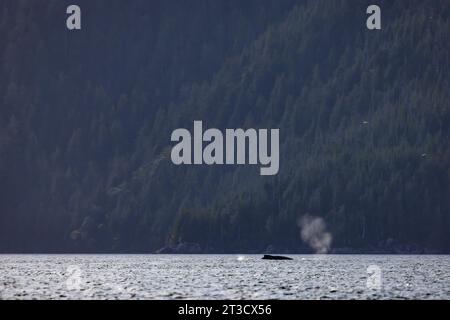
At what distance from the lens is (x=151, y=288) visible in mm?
194000
